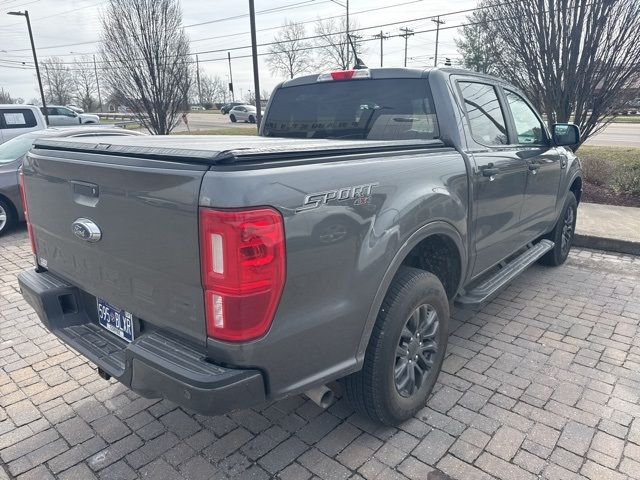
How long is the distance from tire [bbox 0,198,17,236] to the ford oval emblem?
5.94 metres

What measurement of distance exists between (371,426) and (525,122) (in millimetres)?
3049

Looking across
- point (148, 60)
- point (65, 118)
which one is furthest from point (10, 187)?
point (65, 118)

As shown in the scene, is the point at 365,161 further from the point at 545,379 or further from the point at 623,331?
the point at 623,331

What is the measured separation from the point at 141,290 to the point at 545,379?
8.81 ft

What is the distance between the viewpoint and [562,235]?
5445mm

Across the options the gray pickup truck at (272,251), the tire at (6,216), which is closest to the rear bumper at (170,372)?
the gray pickup truck at (272,251)

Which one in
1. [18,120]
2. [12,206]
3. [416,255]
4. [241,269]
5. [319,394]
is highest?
[18,120]

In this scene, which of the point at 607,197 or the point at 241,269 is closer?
the point at 241,269

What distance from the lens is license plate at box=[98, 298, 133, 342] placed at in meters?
2.33

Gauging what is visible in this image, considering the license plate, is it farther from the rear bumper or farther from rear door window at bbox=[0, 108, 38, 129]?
rear door window at bbox=[0, 108, 38, 129]

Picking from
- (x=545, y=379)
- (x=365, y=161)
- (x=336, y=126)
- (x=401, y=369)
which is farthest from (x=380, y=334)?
(x=336, y=126)

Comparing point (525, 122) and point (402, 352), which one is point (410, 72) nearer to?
point (525, 122)

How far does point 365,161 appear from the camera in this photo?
2.29 metres

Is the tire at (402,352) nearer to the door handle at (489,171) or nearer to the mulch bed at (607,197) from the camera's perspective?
the door handle at (489,171)
